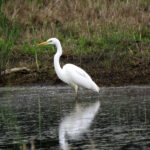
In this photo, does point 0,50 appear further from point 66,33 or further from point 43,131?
point 43,131

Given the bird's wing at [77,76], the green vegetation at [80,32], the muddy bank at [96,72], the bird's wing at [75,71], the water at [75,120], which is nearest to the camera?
the water at [75,120]

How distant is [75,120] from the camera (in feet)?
26.3

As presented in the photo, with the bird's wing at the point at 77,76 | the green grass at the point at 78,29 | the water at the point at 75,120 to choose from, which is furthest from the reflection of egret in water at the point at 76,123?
the green grass at the point at 78,29

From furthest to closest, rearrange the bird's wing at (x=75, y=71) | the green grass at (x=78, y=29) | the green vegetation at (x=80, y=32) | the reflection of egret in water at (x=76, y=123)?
the green grass at (x=78, y=29)
the green vegetation at (x=80, y=32)
the bird's wing at (x=75, y=71)
the reflection of egret in water at (x=76, y=123)

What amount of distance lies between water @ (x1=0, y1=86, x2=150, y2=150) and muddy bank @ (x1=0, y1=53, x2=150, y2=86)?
2.32 feet

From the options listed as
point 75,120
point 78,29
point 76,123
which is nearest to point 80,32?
point 78,29

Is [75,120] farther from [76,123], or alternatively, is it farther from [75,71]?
[75,71]

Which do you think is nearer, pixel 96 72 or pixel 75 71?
pixel 75 71

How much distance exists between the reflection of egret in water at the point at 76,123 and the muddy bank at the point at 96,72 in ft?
9.95

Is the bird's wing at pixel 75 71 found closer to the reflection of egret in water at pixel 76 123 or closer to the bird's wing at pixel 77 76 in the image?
the bird's wing at pixel 77 76

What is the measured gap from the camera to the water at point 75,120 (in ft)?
20.7

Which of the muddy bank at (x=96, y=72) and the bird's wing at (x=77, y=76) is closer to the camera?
the bird's wing at (x=77, y=76)

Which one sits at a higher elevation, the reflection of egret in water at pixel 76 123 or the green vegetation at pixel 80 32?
the green vegetation at pixel 80 32

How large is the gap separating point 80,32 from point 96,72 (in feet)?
9.27
